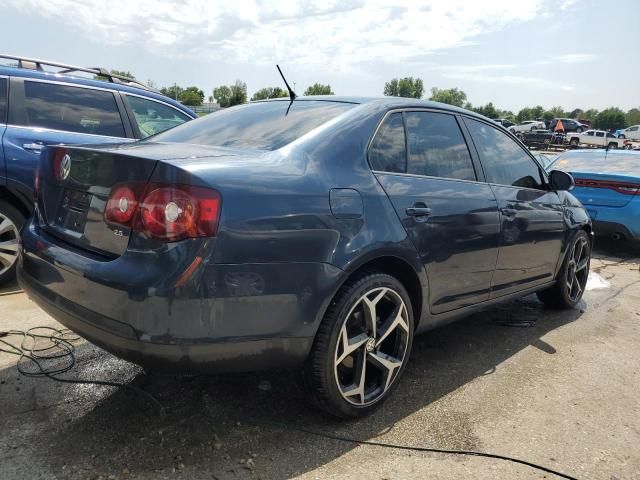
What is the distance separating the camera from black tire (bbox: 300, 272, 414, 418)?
97.6 inches

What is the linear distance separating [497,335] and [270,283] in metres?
2.54

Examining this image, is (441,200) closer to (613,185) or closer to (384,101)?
(384,101)

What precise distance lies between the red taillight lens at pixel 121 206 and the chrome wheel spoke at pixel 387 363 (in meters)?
1.35

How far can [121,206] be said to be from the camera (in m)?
2.21

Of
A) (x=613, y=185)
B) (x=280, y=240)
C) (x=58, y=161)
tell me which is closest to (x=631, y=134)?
(x=613, y=185)

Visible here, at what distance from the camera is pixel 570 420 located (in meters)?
2.87

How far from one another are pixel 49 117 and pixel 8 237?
1.07 m

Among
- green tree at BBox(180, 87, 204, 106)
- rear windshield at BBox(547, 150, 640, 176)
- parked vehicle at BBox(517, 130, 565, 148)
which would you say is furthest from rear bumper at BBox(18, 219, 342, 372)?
green tree at BBox(180, 87, 204, 106)

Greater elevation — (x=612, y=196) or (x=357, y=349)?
(x=612, y=196)

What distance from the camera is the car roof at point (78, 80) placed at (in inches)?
178

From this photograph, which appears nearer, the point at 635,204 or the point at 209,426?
the point at 209,426

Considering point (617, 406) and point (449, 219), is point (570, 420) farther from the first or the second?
point (449, 219)

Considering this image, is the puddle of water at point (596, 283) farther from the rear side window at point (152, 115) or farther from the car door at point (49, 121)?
the car door at point (49, 121)

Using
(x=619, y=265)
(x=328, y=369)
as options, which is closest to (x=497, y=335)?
(x=328, y=369)
